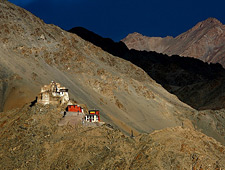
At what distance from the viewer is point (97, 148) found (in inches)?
1601

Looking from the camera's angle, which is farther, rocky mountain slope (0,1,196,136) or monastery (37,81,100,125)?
rocky mountain slope (0,1,196,136)

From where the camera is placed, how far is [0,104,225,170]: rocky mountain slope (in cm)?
3591

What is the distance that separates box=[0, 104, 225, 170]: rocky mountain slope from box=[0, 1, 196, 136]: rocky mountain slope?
116 ft

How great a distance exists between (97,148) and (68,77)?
8427 cm

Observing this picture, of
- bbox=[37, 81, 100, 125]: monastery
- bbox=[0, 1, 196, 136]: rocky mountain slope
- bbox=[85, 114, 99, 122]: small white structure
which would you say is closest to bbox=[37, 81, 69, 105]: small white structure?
bbox=[37, 81, 100, 125]: monastery

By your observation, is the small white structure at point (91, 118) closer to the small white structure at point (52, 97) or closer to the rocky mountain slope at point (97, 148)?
the rocky mountain slope at point (97, 148)

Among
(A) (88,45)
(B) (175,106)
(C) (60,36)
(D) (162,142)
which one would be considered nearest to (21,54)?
(C) (60,36)

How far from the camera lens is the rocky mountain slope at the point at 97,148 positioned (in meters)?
35.9

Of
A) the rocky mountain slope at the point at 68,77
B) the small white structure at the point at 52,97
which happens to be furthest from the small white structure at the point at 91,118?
the rocky mountain slope at the point at 68,77

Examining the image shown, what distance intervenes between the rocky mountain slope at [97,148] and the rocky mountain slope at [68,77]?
116 feet

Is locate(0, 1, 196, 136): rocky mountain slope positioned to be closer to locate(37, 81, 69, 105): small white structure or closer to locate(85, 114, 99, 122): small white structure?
locate(37, 81, 69, 105): small white structure

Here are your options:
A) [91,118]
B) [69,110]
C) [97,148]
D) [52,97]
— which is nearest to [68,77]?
[52,97]

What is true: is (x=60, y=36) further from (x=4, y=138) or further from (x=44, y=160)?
(x=44, y=160)

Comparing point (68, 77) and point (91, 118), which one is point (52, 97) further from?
point (68, 77)
